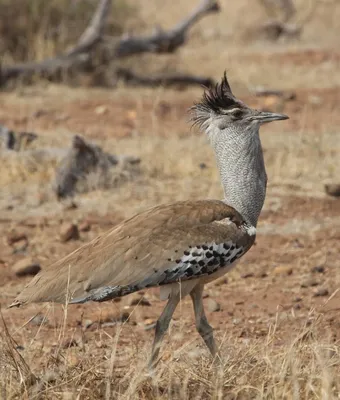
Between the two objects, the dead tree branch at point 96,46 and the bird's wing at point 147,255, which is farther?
the dead tree branch at point 96,46

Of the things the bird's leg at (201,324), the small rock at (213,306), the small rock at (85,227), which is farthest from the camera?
the small rock at (85,227)

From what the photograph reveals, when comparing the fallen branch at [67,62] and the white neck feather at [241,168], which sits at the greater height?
the white neck feather at [241,168]

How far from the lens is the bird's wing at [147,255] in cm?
345

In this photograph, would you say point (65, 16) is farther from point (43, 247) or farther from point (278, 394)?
point (278, 394)

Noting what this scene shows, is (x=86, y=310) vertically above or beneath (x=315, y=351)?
beneath

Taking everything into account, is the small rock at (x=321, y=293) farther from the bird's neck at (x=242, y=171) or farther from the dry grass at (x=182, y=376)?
the dry grass at (x=182, y=376)

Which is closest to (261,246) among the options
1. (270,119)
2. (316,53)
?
(270,119)

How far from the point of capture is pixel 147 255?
352cm

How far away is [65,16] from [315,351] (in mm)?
10197

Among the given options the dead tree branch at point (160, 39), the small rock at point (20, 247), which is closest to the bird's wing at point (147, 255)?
the small rock at point (20, 247)

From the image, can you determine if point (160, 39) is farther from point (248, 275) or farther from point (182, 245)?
point (182, 245)

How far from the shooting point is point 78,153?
6.92 meters

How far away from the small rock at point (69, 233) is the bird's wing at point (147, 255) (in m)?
2.30

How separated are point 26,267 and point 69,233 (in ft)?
2.07
